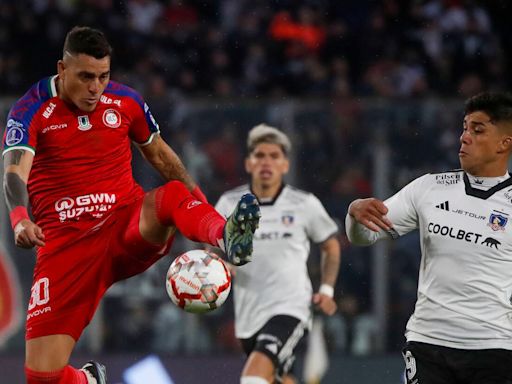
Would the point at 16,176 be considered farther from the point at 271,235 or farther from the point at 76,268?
the point at 271,235

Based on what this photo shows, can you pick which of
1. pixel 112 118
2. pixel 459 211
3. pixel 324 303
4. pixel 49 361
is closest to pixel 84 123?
pixel 112 118

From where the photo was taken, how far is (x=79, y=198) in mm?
6738

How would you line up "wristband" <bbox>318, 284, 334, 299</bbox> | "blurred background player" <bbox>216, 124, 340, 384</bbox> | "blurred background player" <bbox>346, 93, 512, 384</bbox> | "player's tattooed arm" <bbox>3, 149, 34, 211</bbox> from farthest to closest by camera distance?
"wristband" <bbox>318, 284, 334, 299</bbox> < "blurred background player" <bbox>216, 124, 340, 384</bbox> < "player's tattooed arm" <bbox>3, 149, 34, 211</bbox> < "blurred background player" <bbox>346, 93, 512, 384</bbox>

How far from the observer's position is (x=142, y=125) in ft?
22.9

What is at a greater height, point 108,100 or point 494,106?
point 108,100

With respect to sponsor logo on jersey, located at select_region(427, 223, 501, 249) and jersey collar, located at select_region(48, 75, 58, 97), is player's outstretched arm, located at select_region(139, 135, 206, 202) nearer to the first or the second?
jersey collar, located at select_region(48, 75, 58, 97)

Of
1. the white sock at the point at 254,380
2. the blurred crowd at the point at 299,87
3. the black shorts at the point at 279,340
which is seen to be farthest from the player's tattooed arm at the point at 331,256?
the blurred crowd at the point at 299,87

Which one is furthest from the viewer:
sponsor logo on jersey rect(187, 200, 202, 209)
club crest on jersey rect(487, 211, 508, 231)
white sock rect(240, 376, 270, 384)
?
white sock rect(240, 376, 270, 384)

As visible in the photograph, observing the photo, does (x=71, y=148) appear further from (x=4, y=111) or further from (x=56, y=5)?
(x=56, y=5)

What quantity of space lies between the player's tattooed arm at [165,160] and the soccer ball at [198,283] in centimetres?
87

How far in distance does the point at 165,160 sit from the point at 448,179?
1827 mm

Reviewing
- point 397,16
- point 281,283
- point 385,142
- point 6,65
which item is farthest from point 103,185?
point 397,16

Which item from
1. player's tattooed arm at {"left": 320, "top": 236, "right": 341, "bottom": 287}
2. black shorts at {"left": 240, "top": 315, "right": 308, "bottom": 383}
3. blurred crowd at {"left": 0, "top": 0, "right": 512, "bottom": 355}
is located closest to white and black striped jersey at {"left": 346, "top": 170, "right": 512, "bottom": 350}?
black shorts at {"left": 240, "top": 315, "right": 308, "bottom": 383}

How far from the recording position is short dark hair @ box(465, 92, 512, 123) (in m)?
6.10
